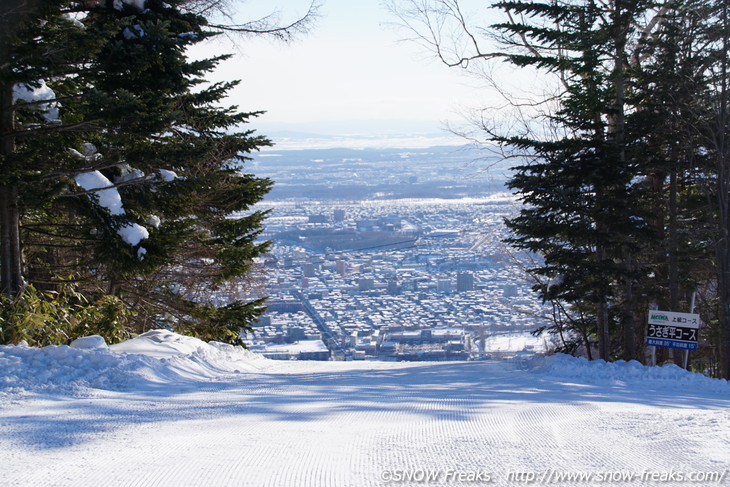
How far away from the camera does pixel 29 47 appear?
8398mm

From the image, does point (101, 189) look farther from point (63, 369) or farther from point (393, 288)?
point (393, 288)

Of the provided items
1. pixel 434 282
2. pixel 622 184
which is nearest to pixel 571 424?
pixel 622 184

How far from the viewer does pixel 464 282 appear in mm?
33719

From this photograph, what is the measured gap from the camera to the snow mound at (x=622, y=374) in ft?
31.2

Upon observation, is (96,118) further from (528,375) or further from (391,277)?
(391,277)

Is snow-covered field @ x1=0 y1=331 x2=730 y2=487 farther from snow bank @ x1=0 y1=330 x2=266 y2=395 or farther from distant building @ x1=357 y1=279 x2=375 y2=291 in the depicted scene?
distant building @ x1=357 y1=279 x2=375 y2=291

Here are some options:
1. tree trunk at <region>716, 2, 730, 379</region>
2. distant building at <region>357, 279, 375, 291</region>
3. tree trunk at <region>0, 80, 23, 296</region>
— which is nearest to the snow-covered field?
tree trunk at <region>0, 80, 23, 296</region>

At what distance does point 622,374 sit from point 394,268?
3166cm

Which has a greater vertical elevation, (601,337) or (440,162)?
(440,162)

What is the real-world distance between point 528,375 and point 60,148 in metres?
7.93

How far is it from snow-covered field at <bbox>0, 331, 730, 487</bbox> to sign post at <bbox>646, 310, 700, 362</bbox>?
2.47 metres

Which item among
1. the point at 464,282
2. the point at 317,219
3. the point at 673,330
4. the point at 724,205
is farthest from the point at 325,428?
the point at 317,219

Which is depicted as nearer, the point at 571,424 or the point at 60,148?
the point at 571,424

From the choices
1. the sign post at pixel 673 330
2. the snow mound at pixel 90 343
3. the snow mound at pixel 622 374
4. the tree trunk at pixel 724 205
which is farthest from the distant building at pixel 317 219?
the snow mound at pixel 90 343
